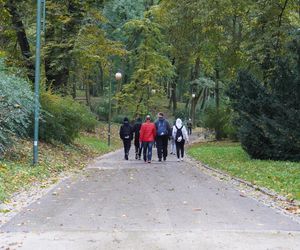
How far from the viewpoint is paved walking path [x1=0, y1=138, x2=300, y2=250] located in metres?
6.73

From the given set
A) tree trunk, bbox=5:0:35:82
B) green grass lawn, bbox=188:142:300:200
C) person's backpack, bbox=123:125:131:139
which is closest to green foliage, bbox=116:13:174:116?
tree trunk, bbox=5:0:35:82

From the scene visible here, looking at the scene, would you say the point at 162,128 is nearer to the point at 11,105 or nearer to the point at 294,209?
the point at 11,105

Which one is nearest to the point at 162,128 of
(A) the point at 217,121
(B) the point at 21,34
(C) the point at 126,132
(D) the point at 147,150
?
(D) the point at 147,150

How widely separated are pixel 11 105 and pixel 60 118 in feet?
21.8

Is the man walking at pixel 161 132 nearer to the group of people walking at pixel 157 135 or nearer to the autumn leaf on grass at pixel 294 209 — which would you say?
the group of people walking at pixel 157 135

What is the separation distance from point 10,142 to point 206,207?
7.42m

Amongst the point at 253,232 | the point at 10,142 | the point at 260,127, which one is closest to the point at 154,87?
the point at 260,127

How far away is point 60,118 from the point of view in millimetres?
20828

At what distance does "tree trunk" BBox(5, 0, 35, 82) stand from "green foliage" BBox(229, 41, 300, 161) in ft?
32.9

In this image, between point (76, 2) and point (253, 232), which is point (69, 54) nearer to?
point (76, 2)

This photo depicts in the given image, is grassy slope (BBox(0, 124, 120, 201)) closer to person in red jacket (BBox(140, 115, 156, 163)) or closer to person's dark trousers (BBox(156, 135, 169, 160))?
person in red jacket (BBox(140, 115, 156, 163))

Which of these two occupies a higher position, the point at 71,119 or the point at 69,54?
the point at 69,54

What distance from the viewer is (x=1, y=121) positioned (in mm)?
13891

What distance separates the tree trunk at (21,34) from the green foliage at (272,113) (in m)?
10.0
